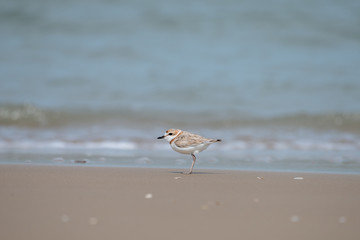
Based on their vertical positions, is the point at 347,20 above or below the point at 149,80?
above

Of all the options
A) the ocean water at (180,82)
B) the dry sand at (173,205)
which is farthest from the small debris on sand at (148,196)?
the ocean water at (180,82)

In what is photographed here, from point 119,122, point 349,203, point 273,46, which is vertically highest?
point 273,46

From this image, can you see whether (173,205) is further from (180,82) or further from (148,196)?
(180,82)

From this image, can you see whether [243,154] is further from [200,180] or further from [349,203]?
[349,203]

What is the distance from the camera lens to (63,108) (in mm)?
13391

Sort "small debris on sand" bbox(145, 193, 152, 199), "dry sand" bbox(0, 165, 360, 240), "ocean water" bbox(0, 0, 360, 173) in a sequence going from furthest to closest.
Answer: "ocean water" bbox(0, 0, 360, 173) < "small debris on sand" bbox(145, 193, 152, 199) < "dry sand" bbox(0, 165, 360, 240)

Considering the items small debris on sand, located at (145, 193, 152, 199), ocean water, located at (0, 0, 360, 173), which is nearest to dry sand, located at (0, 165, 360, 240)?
small debris on sand, located at (145, 193, 152, 199)

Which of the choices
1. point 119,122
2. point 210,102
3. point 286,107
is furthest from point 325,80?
point 119,122

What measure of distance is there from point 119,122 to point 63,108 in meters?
A: 2.13

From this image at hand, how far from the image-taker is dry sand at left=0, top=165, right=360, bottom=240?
3.43 meters

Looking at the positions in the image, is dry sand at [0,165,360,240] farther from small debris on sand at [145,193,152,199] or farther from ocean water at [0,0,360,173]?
ocean water at [0,0,360,173]

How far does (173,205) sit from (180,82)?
1168 cm

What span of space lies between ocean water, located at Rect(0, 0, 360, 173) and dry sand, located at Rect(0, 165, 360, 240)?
1.29 m

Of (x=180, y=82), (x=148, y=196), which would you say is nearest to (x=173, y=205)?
(x=148, y=196)
